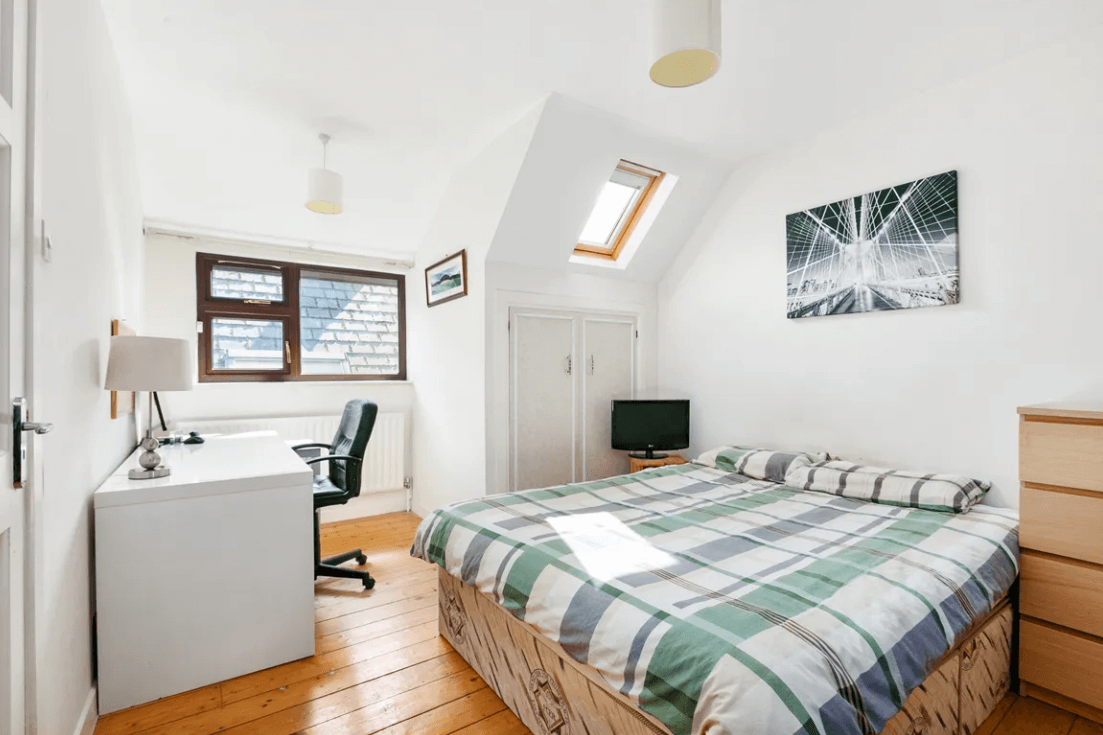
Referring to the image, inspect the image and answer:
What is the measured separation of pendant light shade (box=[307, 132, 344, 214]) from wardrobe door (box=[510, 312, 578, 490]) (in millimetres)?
1311

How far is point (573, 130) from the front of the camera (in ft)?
9.64

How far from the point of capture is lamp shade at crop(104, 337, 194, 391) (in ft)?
6.28

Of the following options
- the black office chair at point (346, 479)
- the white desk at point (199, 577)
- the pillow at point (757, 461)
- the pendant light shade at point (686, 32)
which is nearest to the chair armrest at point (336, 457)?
the black office chair at point (346, 479)

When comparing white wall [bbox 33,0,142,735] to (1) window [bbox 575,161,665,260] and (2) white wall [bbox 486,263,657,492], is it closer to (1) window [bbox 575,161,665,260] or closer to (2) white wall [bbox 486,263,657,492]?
(2) white wall [bbox 486,263,657,492]

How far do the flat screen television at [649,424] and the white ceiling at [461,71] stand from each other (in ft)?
5.84

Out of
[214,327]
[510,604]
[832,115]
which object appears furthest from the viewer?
[214,327]

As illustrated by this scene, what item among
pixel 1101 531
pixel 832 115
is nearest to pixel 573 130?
pixel 832 115

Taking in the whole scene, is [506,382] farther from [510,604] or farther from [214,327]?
[214,327]

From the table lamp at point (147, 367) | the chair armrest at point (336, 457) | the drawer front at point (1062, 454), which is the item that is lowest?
the chair armrest at point (336, 457)

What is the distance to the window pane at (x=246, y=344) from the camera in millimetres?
3959

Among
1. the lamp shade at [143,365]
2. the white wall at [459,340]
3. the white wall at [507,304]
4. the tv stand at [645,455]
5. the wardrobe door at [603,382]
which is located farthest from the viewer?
the wardrobe door at [603,382]

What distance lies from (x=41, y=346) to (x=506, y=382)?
2.38 metres

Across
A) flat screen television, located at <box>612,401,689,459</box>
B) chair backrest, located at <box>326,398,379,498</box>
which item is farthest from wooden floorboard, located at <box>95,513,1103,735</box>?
flat screen television, located at <box>612,401,689,459</box>

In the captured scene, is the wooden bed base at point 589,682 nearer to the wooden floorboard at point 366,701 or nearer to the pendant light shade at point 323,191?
the wooden floorboard at point 366,701
